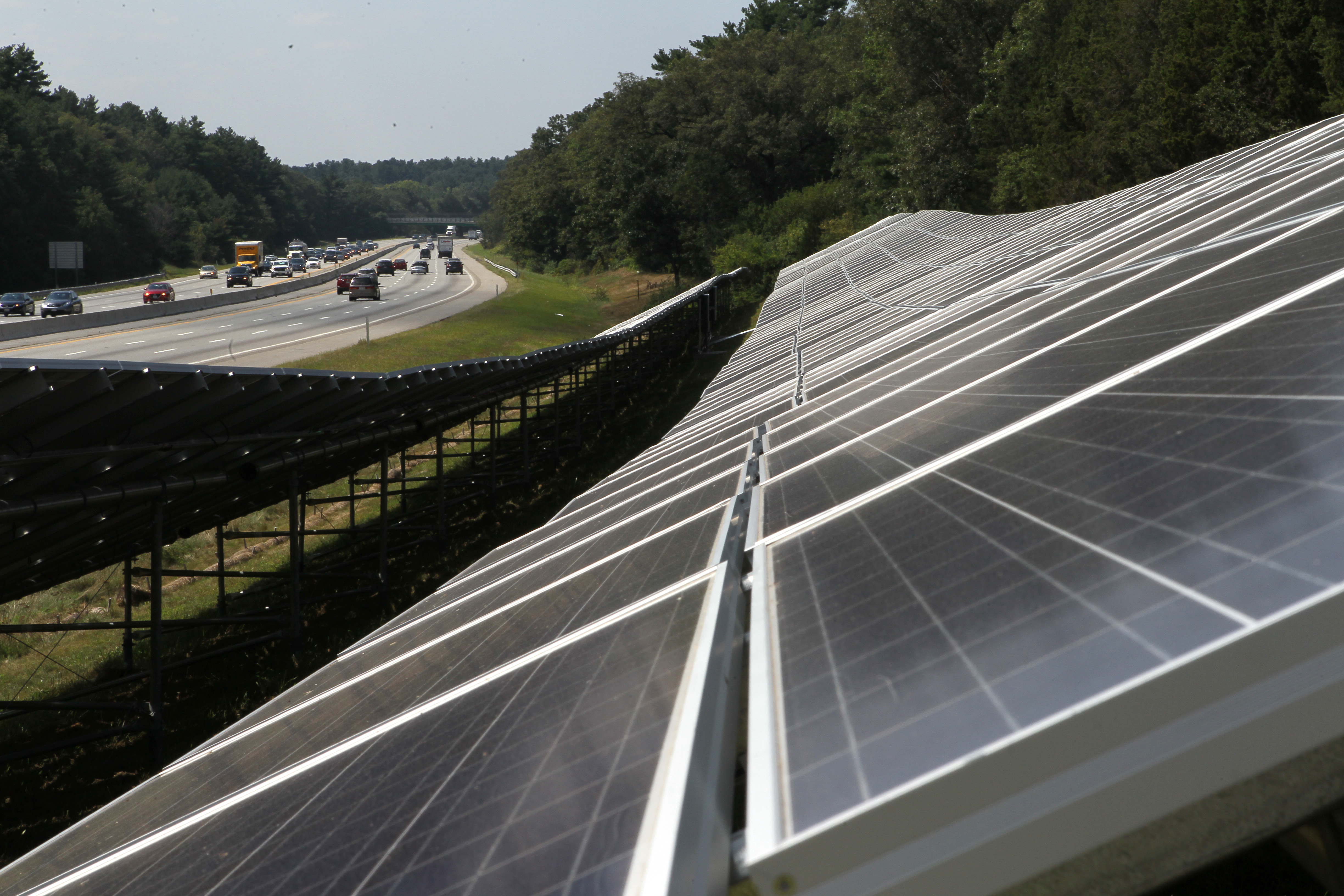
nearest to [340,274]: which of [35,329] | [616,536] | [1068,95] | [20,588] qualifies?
[35,329]

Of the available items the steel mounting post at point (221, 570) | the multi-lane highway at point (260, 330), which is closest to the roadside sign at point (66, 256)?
the multi-lane highway at point (260, 330)

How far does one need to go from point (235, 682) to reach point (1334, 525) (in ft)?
53.4

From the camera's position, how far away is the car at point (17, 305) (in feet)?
187

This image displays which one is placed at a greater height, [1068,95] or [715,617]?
[1068,95]

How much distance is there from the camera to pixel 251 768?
13.8 ft

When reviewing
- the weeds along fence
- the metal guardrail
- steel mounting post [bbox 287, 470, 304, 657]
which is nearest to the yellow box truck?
the metal guardrail

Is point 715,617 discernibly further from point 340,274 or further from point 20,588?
point 340,274

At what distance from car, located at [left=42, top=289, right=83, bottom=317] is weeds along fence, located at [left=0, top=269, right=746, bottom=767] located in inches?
1458

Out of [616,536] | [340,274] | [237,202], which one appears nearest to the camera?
[616,536]

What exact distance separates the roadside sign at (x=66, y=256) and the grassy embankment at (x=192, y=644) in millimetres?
56901

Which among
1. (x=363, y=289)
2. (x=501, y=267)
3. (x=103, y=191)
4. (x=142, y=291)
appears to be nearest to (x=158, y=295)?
(x=363, y=289)

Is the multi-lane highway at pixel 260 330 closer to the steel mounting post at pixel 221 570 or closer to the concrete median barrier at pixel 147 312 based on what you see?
the concrete median barrier at pixel 147 312

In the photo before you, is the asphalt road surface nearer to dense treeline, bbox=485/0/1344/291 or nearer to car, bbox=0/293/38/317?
car, bbox=0/293/38/317

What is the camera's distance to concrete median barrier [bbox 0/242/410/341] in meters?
47.6
